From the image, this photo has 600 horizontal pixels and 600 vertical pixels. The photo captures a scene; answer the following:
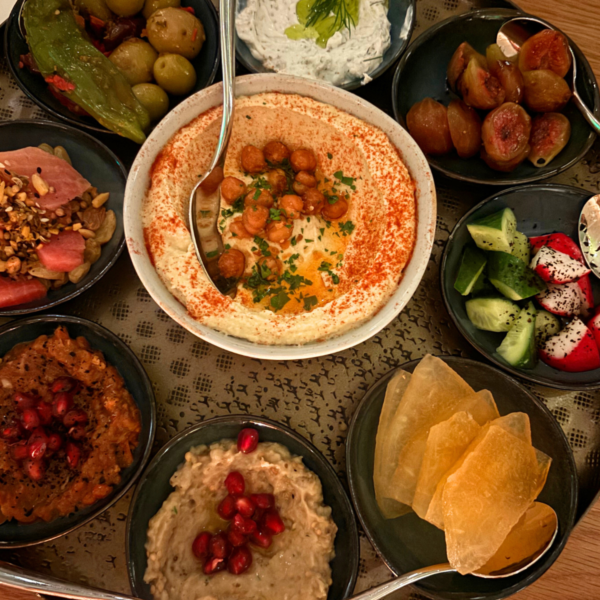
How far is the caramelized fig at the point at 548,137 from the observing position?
2.31 metres

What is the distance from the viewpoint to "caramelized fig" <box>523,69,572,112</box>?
2289 mm

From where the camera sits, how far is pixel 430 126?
227cm

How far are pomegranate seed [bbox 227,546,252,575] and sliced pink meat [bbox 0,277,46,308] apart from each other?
1.40 metres

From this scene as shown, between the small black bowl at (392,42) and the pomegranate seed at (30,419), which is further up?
the small black bowl at (392,42)

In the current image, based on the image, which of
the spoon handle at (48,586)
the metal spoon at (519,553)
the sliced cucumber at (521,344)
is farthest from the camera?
the sliced cucumber at (521,344)

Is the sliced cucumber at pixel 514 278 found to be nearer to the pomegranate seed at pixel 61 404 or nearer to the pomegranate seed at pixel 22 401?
the pomegranate seed at pixel 61 404

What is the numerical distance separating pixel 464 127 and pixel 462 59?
0.35 metres

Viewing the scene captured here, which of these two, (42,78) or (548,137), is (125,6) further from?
(548,137)

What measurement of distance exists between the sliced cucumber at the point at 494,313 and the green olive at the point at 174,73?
1718mm

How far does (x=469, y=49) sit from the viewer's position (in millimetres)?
2348

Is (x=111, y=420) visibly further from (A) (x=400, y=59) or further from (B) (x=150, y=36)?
(A) (x=400, y=59)

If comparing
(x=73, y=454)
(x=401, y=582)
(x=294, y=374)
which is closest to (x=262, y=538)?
(x=401, y=582)

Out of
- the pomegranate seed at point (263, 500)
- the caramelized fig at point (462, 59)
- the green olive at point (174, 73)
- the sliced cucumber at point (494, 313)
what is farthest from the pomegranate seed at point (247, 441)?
the caramelized fig at point (462, 59)

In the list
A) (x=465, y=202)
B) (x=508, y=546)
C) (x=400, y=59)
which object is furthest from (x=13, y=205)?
(x=508, y=546)
